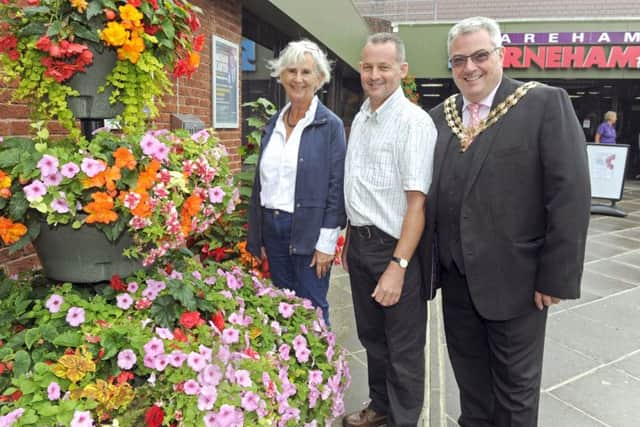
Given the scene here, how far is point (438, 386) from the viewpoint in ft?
→ 10.1

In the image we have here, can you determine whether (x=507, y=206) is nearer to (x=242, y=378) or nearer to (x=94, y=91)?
(x=242, y=378)

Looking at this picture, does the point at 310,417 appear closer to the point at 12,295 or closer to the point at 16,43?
the point at 12,295

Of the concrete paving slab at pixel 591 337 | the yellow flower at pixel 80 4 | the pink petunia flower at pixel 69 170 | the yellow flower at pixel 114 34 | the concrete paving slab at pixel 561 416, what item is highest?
the yellow flower at pixel 80 4

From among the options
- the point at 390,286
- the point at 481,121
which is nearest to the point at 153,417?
the point at 390,286

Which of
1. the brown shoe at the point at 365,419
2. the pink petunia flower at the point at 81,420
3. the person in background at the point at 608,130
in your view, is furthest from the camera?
the person in background at the point at 608,130

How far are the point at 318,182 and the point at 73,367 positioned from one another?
4.40 ft

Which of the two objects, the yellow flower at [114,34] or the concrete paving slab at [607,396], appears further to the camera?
the concrete paving slab at [607,396]

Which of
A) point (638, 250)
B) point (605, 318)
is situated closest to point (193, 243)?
point (605, 318)

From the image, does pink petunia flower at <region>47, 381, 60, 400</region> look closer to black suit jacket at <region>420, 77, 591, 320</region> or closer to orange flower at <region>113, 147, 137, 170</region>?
orange flower at <region>113, 147, 137, 170</region>

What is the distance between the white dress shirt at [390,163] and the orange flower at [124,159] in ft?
3.31

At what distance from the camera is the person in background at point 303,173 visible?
2520mm

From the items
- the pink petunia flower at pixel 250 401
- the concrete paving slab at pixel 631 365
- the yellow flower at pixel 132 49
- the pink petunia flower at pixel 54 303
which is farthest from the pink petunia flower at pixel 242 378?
the concrete paving slab at pixel 631 365

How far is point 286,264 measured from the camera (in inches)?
108

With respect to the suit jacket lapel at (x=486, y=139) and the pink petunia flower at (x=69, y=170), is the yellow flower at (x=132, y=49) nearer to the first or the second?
the pink petunia flower at (x=69, y=170)
